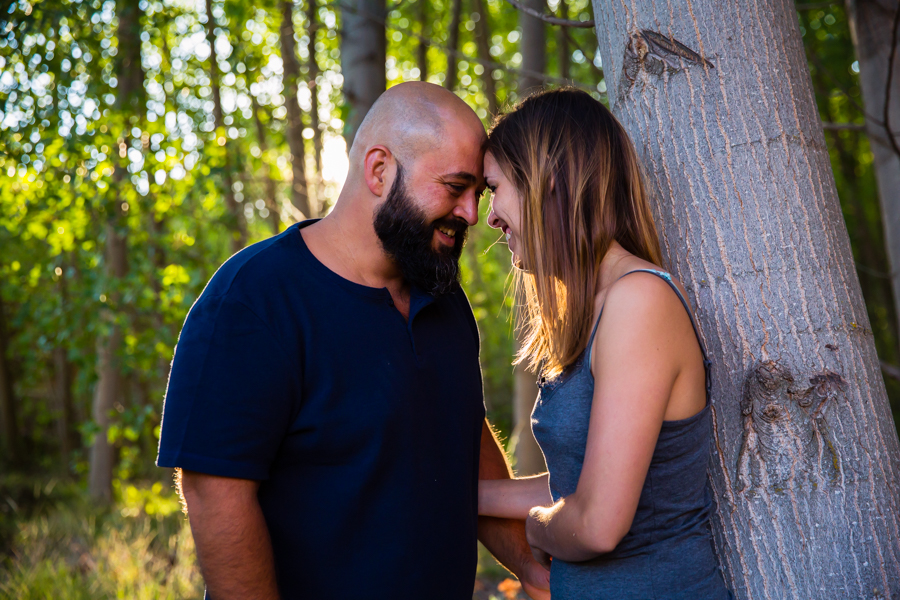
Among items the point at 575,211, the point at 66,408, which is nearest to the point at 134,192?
the point at 575,211

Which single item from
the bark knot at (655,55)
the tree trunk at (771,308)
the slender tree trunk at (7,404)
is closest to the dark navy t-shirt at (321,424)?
the tree trunk at (771,308)

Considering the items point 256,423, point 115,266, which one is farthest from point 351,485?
point 115,266

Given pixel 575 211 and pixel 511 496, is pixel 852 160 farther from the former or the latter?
pixel 575 211

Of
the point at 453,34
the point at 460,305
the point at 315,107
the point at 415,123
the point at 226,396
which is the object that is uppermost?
the point at 453,34

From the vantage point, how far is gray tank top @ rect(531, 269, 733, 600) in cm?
156

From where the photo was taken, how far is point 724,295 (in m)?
1.66

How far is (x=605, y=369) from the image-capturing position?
4.76 ft

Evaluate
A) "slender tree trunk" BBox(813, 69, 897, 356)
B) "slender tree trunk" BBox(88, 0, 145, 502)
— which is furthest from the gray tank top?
"slender tree trunk" BBox(813, 69, 897, 356)

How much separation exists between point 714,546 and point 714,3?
1394 millimetres

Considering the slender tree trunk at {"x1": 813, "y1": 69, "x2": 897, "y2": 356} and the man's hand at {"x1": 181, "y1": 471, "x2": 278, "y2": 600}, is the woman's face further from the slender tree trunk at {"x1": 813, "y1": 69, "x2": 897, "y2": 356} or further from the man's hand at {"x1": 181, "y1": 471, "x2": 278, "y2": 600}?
the slender tree trunk at {"x1": 813, "y1": 69, "x2": 897, "y2": 356}

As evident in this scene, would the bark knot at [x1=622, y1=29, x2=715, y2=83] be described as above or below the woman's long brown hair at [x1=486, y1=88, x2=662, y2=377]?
above

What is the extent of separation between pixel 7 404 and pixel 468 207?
1032 cm

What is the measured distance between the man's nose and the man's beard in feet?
0.19

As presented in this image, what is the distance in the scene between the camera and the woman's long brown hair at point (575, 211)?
166 cm
